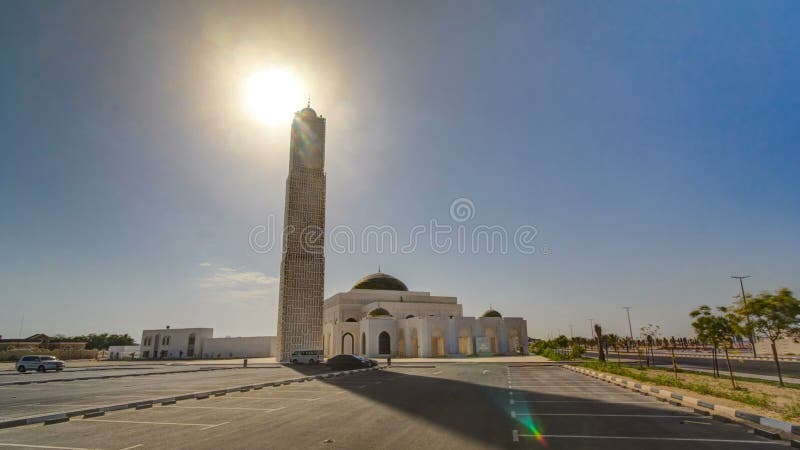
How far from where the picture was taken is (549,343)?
6291cm

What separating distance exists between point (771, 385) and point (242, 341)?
6577 cm

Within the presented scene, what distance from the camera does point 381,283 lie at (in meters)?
70.4

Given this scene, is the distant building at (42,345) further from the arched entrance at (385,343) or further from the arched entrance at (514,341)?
the arched entrance at (514,341)

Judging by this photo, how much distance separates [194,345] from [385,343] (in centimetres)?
3344

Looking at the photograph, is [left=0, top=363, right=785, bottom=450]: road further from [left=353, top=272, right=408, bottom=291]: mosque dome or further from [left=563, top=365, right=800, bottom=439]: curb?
[left=353, top=272, right=408, bottom=291]: mosque dome

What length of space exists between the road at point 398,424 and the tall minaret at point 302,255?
1392 inches

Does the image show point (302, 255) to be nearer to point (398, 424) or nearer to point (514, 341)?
point (514, 341)

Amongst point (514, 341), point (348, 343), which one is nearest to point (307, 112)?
point (348, 343)

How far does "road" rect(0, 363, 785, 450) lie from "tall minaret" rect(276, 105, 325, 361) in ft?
116

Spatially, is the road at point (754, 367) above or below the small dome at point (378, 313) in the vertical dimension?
below

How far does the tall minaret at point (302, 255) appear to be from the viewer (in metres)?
51.8

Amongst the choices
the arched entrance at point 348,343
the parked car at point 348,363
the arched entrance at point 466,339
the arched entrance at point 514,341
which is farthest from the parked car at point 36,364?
the arched entrance at point 514,341

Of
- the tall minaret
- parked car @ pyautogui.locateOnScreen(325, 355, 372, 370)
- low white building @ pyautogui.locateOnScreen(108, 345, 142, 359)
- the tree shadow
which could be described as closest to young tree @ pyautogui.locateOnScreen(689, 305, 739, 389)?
the tree shadow

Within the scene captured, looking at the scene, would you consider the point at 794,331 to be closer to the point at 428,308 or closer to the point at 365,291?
the point at 428,308
